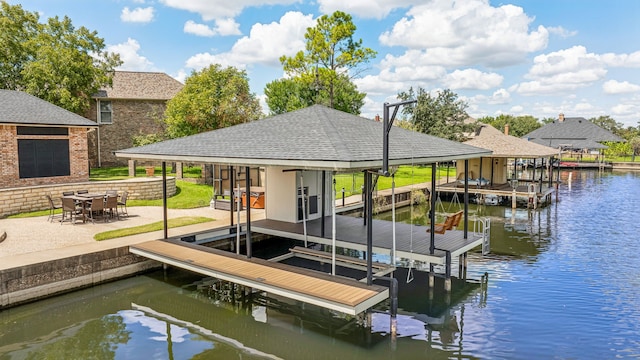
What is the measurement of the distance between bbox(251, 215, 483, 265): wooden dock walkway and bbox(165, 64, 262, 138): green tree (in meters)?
13.4

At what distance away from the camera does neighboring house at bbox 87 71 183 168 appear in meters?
32.8

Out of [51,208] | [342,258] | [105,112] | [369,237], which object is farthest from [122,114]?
[369,237]

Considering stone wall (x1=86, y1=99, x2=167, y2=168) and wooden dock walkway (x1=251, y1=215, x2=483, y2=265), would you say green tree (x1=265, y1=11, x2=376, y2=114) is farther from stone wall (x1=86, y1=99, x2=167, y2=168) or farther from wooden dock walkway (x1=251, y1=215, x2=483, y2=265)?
wooden dock walkway (x1=251, y1=215, x2=483, y2=265)

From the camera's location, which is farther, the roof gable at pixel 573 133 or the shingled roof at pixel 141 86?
the roof gable at pixel 573 133

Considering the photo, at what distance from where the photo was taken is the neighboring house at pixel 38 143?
1833cm

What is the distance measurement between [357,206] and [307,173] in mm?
7761

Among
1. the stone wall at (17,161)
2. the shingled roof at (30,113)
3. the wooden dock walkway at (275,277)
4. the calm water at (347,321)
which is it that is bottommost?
the calm water at (347,321)

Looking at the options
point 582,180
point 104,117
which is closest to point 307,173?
point 104,117

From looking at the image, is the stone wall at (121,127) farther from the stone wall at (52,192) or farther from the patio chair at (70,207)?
the patio chair at (70,207)

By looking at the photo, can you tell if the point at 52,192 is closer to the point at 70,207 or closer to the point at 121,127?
the point at 70,207

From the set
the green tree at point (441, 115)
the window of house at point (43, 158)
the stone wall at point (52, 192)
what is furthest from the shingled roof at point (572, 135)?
the window of house at point (43, 158)

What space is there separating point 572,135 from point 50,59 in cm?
6687

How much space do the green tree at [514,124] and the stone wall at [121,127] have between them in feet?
216

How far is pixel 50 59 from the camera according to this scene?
1105 inches
